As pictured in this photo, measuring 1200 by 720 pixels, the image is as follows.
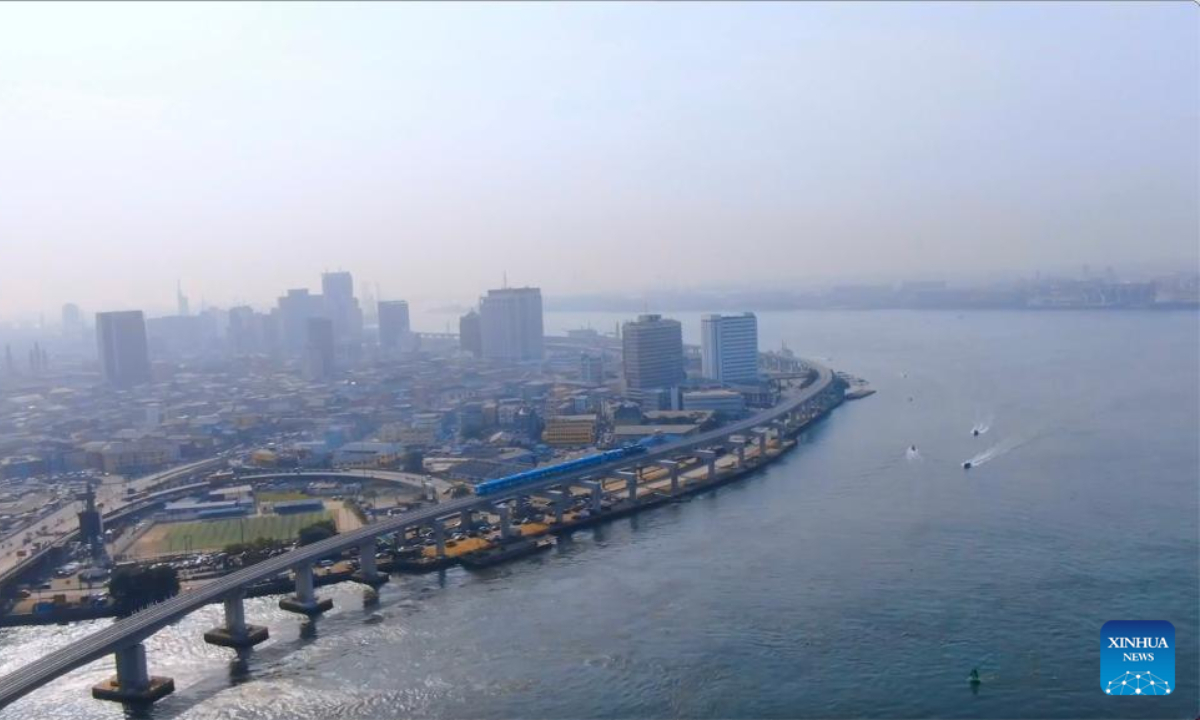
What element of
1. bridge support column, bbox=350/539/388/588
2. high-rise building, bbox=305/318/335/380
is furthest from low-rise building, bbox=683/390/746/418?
high-rise building, bbox=305/318/335/380

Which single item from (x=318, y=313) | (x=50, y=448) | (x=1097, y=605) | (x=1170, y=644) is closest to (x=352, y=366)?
(x=318, y=313)

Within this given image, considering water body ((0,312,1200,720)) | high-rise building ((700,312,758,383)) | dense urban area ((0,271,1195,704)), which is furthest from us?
high-rise building ((700,312,758,383))

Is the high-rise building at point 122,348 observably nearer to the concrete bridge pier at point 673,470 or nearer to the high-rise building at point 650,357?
the high-rise building at point 650,357

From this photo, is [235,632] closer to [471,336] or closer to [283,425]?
[283,425]

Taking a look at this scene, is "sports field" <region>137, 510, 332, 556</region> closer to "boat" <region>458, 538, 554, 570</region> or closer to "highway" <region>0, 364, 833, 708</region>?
"highway" <region>0, 364, 833, 708</region>

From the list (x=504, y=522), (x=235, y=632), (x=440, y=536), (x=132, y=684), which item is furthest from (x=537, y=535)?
(x=132, y=684)

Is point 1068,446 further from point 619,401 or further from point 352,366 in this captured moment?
point 352,366

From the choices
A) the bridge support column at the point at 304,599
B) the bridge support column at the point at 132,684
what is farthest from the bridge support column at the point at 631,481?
the bridge support column at the point at 132,684
